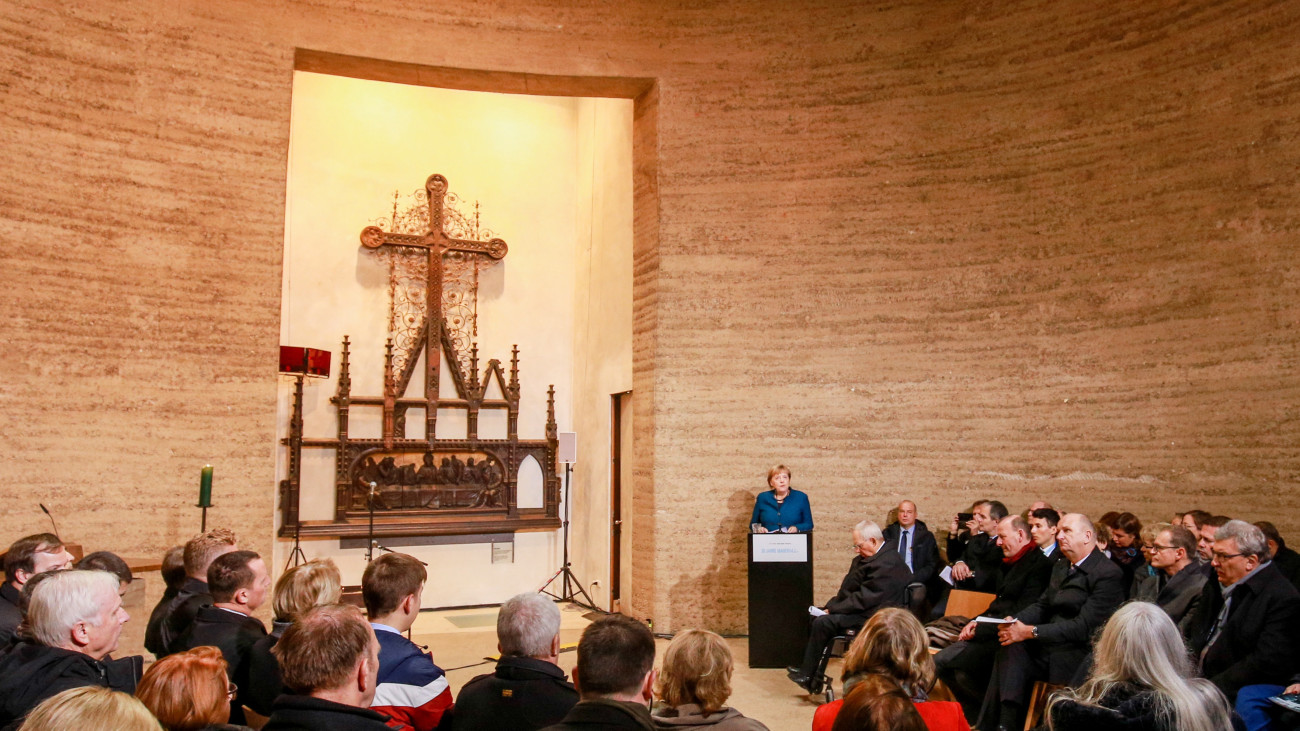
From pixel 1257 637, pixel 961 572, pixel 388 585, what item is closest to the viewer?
pixel 388 585

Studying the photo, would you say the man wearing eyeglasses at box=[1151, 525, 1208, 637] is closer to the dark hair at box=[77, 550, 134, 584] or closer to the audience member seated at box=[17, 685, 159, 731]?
the audience member seated at box=[17, 685, 159, 731]

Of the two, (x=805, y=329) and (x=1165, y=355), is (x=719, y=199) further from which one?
(x=1165, y=355)

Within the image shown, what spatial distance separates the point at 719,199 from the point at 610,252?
1864 mm

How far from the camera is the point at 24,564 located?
388 centimetres

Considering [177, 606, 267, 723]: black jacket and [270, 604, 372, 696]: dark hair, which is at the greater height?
[270, 604, 372, 696]: dark hair

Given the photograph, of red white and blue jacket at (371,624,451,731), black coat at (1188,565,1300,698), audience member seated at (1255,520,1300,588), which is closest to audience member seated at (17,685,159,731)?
red white and blue jacket at (371,624,451,731)

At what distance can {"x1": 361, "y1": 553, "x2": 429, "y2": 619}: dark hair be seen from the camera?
10.2 ft

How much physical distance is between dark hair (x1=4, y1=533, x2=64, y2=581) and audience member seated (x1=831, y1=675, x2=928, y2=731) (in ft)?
11.2

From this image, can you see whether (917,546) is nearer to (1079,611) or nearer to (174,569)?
(1079,611)

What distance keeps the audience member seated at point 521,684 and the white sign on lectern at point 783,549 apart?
4270mm

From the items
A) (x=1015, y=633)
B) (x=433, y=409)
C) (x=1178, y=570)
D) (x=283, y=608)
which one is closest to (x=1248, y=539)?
(x=1178, y=570)

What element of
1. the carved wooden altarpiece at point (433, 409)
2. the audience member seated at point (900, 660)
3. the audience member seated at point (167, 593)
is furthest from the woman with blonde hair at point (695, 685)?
the carved wooden altarpiece at point (433, 409)

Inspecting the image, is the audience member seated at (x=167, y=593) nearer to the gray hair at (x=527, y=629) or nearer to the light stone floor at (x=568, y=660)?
the gray hair at (x=527, y=629)

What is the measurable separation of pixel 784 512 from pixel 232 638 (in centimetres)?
490
